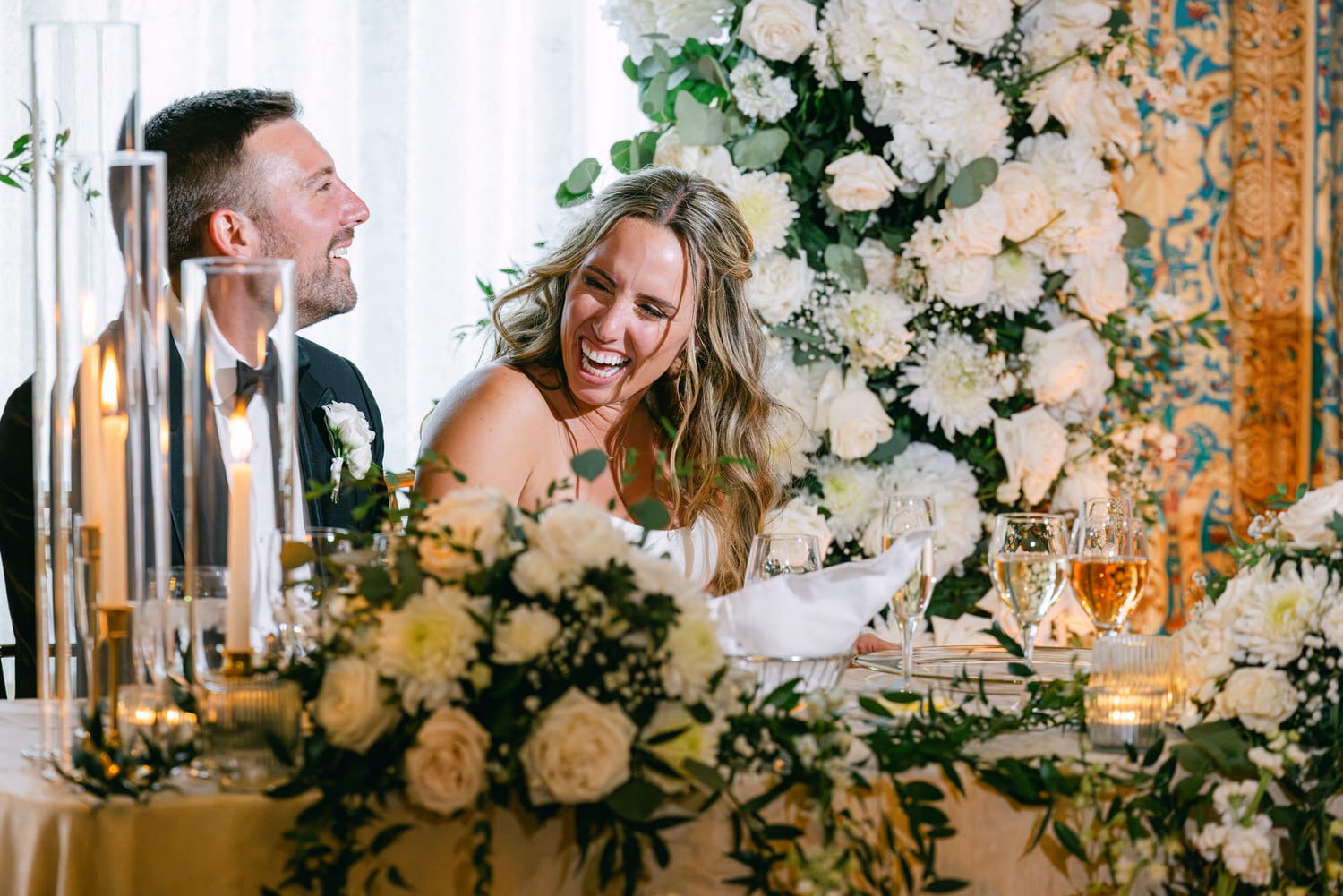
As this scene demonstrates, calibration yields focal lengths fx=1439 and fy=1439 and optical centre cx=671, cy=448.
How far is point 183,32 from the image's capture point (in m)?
3.70

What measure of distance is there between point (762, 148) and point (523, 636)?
2.22 meters

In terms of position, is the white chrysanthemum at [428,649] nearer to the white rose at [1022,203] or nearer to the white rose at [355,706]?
the white rose at [355,706]

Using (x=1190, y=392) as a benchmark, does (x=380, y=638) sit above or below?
below

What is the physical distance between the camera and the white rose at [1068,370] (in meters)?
3.33

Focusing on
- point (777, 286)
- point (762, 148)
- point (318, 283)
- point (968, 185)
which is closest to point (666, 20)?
point (762, 148)

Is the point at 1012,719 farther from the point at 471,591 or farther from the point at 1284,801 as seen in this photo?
the point at 471,591

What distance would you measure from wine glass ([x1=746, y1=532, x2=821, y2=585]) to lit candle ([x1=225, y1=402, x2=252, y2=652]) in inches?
25.4

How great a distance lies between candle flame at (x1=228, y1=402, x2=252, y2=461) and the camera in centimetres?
133

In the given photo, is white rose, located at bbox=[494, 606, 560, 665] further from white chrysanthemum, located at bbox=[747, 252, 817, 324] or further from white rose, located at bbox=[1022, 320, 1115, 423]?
white rose, located at bbox=[1022, 320, 1115, 423]

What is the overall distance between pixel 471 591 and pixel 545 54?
3.05 meters

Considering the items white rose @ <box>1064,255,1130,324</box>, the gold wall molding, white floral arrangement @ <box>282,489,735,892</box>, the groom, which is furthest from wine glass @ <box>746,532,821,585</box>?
the gold wall molding

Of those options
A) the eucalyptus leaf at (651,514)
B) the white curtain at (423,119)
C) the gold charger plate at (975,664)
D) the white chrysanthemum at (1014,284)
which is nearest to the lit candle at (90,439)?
the eucalyptus leaf at (651,514)

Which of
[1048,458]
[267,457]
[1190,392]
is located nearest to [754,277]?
[1048,458]

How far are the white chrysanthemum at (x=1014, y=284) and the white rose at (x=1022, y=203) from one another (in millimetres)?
61
